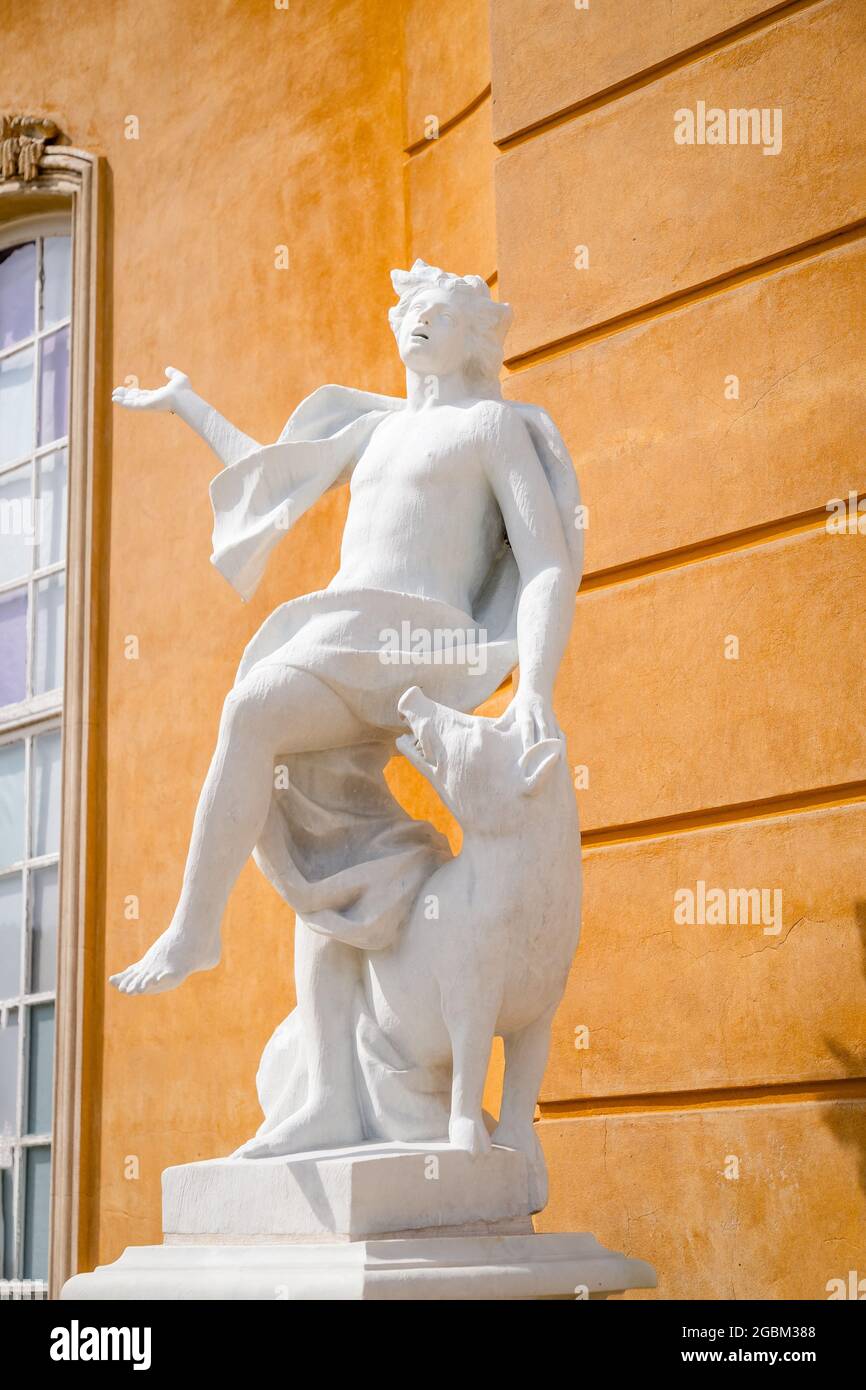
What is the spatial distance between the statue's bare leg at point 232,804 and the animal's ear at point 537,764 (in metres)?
0.53

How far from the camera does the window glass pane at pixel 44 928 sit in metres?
8.12

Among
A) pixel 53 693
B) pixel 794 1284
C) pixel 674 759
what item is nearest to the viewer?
pixel 794 1284

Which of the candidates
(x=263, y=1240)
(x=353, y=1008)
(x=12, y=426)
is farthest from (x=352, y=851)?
(x=12, y=426)

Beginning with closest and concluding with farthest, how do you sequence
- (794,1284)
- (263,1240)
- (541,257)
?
(263,1240)
(794,1284)
(541,257)

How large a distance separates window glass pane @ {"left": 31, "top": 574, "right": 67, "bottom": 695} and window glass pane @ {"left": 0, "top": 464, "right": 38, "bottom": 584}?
22 cm

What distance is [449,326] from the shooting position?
4.56 metres

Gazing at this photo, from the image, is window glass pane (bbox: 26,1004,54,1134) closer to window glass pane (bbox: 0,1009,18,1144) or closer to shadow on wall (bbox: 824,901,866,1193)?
window glass pane (bbox: 0,1009,18,1144)

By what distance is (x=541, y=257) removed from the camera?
6.57 metres

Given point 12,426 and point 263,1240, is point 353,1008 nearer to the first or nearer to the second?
point 263,1240

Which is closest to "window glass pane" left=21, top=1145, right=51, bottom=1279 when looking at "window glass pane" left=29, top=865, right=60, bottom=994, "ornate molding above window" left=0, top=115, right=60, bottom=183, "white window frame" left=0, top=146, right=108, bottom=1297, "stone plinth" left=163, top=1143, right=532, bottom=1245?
"white window frame" left=0, top=146, right=108, bottom=1297

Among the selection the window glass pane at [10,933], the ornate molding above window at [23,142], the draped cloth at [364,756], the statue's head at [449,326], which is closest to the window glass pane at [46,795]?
the window glass pane at [10,933]

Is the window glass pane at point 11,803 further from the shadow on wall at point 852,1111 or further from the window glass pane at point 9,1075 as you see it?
the shadow on wall at point 852,1111
